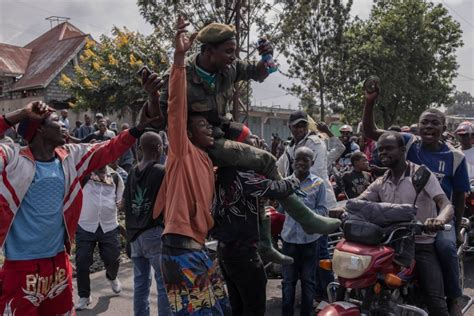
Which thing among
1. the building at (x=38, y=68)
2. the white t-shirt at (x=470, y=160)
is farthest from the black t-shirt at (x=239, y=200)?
the building at (x=38, y=68)

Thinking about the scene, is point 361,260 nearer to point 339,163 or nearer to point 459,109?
point 339,163

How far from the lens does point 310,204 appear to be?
502 centimetres

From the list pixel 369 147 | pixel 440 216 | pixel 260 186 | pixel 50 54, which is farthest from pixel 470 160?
pixel 50 54

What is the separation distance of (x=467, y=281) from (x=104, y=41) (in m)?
21.9

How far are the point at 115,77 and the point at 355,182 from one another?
17952 millimetres

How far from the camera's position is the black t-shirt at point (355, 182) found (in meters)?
6.84

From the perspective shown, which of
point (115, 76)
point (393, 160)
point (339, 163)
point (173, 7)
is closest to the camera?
point (393, 160)

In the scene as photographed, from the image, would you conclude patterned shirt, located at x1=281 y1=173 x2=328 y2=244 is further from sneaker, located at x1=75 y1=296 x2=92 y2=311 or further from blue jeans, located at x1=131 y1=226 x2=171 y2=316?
sneaker, located at x1=75 y1=296 x2=92 y2=311

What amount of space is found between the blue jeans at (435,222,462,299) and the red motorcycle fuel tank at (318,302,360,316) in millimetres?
944

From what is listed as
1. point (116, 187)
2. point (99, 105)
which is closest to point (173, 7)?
point (116, 187)

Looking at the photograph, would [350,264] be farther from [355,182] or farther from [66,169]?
[355,182]

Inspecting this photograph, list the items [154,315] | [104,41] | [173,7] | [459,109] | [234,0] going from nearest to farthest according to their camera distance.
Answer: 1. [154,315]
2. [234,0]
3. [173,7]
4. [104,41]
5. [459,109]

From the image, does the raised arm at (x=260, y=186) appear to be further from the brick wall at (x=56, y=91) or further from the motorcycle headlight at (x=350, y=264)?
the brick wall at (x=56, y=91)

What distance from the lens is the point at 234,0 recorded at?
37.6ft
